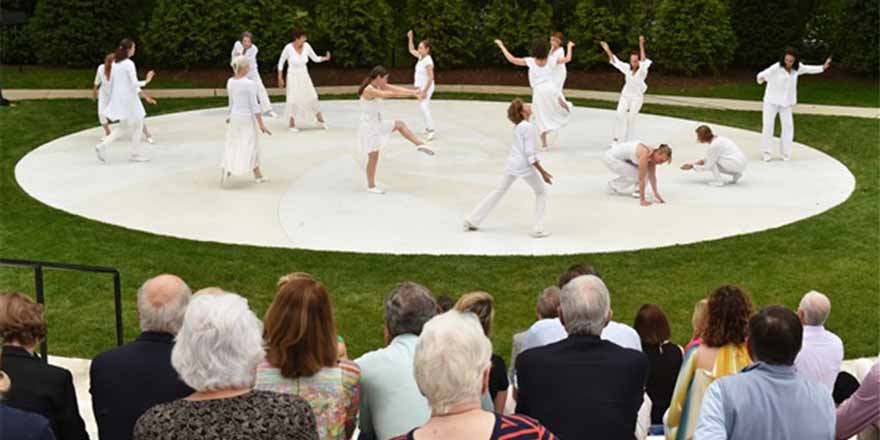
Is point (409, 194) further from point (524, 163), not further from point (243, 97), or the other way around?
point (524, 163)

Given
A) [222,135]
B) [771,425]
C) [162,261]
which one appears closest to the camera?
[771,425]

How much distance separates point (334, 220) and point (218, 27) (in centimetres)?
1639

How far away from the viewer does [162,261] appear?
1273 cm

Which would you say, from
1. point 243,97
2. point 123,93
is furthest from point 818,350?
point 123,93

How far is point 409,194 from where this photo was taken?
16234 millimetres

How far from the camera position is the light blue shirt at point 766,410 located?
4.90 meters

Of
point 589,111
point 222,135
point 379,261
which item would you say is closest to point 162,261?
point 379,261

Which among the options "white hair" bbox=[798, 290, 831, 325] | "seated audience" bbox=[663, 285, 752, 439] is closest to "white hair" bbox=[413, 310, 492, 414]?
"seated audience" bbox=[663, 285, 752, 439]

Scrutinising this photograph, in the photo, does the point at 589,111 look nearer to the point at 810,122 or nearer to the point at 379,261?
the point at 810,122

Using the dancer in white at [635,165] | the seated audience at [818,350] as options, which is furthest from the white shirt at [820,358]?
the dancer in white at [635,165]

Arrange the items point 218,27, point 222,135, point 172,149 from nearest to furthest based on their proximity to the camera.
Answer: point 172,149, point 222,135, point 218,27

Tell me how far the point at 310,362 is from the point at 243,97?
11.6 metres

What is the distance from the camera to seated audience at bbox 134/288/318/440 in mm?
4125

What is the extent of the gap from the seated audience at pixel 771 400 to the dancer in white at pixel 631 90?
47.5ft
